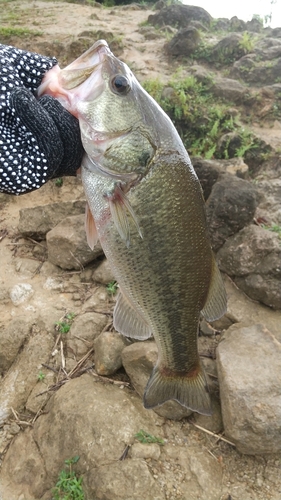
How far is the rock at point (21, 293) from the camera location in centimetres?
409

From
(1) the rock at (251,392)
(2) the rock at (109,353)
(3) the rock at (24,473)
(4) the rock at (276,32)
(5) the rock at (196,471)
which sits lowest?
(3) the rock at (24,473)

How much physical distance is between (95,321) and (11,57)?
2345mm

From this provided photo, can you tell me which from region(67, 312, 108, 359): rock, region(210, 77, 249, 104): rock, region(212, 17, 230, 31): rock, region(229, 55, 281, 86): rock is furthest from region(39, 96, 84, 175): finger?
region(212, 17, 230, 31): rock

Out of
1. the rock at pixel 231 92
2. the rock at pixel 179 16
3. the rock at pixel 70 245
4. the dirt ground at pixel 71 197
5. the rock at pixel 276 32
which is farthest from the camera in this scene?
the rock at pixel 179 16

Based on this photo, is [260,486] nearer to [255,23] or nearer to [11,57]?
[11,57]

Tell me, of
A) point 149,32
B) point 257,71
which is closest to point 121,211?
point 257,71

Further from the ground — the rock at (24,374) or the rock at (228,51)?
the rock at (228,51)

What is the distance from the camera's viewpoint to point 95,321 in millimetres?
3633

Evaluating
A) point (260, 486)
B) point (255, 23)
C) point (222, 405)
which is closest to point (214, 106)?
point (222, 405)

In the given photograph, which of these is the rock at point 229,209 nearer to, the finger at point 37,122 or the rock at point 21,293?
the rock at point 21,293

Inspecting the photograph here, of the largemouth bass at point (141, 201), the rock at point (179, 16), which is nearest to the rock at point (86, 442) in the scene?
the largemouth bass at point (141, 201)

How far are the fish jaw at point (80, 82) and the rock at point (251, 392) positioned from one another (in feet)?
6.46

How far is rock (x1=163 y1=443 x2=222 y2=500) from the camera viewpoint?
8.57 feet

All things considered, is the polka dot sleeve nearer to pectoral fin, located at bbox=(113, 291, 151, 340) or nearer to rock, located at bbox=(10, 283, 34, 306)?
pectoral fin, located at bbox=(113, 291, 151, 340)
